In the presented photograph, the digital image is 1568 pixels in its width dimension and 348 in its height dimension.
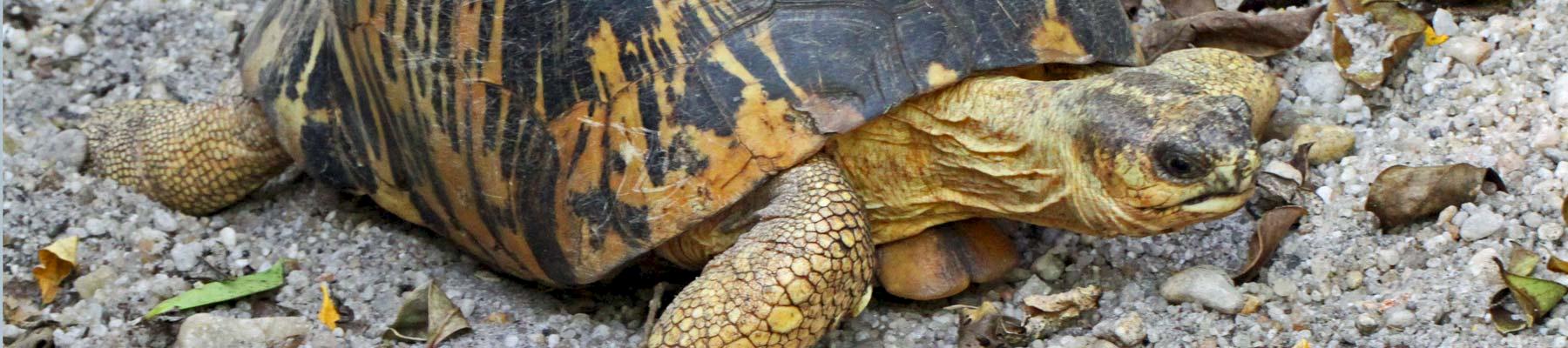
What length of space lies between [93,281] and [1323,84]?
3.33 metres

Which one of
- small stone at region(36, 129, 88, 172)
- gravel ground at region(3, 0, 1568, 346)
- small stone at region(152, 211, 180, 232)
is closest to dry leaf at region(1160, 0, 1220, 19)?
gravel ground at region(3, 0, 1568, 346)

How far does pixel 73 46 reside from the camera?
16.8 feet

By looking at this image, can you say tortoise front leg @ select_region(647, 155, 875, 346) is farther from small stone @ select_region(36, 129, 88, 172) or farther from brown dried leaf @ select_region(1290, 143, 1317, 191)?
small stone @ select_region(36, 129, 88, 172)

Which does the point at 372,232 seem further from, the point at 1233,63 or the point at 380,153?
the point at 1233,63

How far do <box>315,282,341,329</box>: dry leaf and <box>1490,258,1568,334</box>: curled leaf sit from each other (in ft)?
8.77

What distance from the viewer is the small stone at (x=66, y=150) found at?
4520mm

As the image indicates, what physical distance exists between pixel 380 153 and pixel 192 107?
39.8 inches

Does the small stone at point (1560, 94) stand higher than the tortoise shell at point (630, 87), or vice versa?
the tortoise shell at point (630, 87)

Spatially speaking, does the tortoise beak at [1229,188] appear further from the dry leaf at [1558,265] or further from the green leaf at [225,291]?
the green leaf at [225,291]

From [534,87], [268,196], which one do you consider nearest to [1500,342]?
[534,87]

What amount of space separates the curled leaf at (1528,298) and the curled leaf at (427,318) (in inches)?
91.8

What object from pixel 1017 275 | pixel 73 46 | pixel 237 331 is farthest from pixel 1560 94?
pixel 73 46

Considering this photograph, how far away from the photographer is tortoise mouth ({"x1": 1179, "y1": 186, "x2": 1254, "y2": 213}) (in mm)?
2936

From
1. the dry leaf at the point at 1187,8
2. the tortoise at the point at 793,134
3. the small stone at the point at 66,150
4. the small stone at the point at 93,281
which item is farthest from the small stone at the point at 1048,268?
the small stone at the point at 66,150
